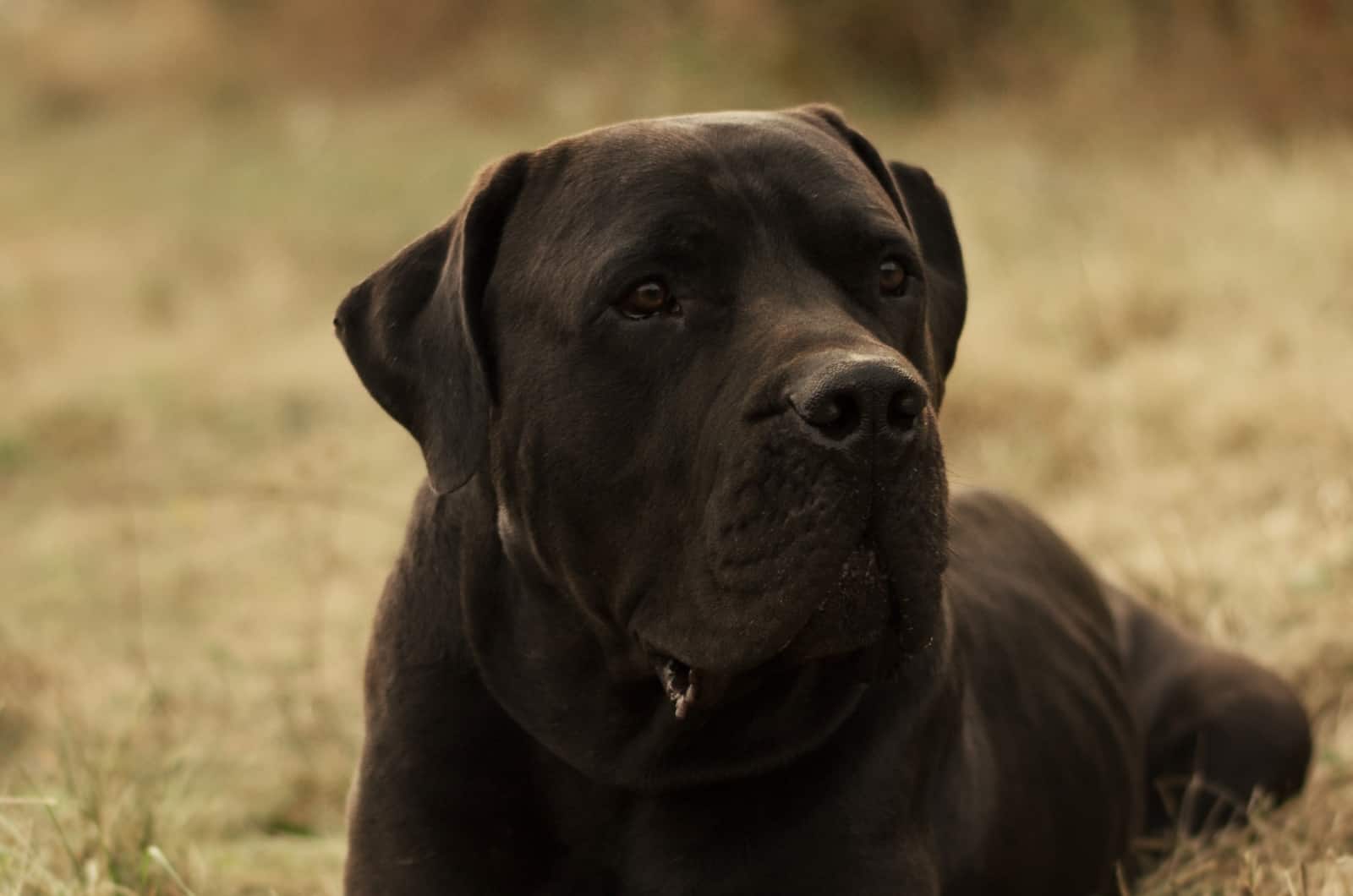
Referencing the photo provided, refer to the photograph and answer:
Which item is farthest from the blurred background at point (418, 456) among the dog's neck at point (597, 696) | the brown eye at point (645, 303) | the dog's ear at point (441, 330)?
the brown eye at point (645, 303)

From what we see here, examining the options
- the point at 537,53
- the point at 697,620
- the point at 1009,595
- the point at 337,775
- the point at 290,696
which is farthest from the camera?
the point at 537,53

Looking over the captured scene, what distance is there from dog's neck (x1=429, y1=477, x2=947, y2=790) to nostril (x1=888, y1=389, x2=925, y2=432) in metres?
0.50

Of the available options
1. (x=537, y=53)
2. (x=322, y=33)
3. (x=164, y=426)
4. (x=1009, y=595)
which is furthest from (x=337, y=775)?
(x=322, y=33)

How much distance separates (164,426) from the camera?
10.1 meters

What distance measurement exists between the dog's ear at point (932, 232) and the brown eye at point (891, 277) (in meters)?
0.21

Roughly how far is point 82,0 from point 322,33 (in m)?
4.70

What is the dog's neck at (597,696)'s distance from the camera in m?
2.91

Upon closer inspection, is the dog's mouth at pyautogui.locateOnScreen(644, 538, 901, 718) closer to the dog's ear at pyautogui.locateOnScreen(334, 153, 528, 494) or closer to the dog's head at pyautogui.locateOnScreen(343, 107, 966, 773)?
the dog's head at pyautogui.locateOnScreen(343, 107, 966, 773)

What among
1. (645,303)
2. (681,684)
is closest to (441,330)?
(645,303)

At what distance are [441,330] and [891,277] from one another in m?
0.72

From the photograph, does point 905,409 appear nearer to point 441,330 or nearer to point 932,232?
point 441,330

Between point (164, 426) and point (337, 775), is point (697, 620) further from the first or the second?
point (164, 426)

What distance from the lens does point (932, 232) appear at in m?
3.40

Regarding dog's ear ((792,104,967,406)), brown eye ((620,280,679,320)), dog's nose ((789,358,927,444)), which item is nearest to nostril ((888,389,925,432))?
dog's nose ((789,358,927,444))
